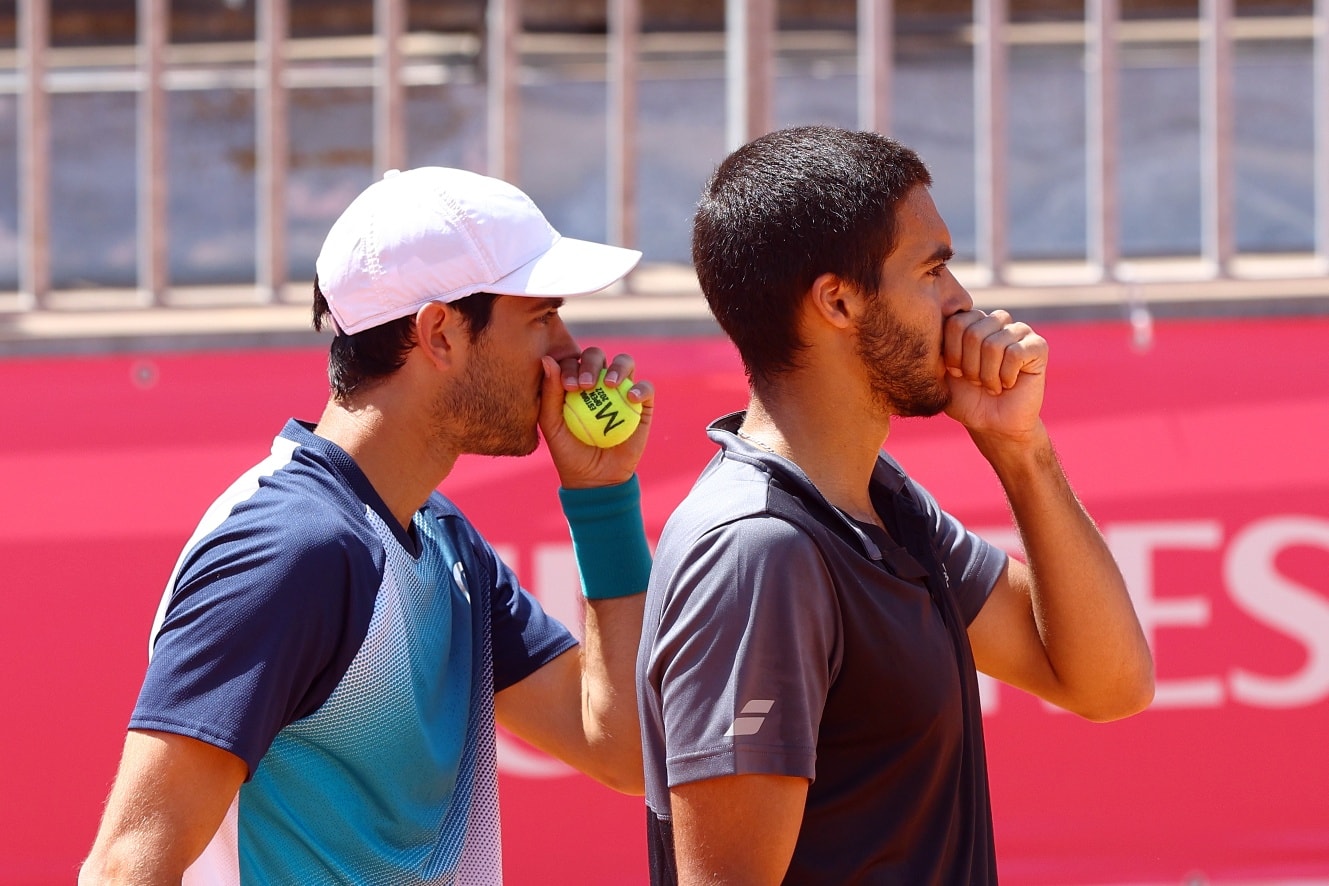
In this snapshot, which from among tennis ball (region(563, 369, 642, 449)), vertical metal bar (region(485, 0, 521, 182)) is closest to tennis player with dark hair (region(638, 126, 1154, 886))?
tennis ball (region(563, 369, 642, 449))

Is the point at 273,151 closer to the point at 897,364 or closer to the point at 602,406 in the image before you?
the point at 602,406

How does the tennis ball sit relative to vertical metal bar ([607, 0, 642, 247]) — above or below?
below

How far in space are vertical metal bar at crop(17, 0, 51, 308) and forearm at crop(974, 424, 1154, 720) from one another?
2698 mm

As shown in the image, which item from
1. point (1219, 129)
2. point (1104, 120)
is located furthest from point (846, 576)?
point (1219, 129)

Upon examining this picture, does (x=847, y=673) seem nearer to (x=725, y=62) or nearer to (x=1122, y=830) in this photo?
(x=1122, y=830)

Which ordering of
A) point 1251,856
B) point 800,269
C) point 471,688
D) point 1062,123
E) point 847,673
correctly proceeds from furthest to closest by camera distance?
point 1062,123 < point 1251,856 < point 471,688 < point 800,269 < point 847,673

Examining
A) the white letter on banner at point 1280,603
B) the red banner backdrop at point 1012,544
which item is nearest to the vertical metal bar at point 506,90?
the red banner backdrop at point 1012,544

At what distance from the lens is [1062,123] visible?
507 cm

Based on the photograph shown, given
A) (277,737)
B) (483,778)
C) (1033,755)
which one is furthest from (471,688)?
(1033,755)

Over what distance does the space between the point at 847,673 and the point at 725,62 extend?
3.92m

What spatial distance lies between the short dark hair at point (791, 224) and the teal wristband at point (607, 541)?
57 centimetres

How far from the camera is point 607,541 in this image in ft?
7.72

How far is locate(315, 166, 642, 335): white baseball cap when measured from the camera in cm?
215

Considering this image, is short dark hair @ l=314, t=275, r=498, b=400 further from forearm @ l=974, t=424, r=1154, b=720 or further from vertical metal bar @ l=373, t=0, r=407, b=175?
vertical metal bar @ l=373, t=0, r=407, b=175
